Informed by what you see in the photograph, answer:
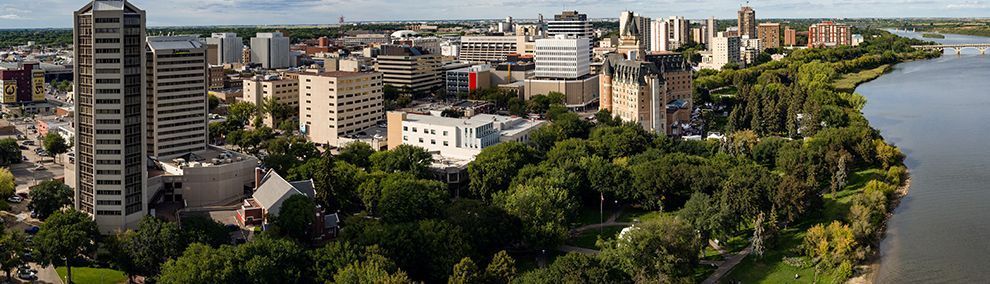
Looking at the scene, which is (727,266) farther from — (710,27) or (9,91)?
(710,27)

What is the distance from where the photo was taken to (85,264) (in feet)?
46.1

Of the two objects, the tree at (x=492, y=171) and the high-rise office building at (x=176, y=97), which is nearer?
the tree at (x=492, y=171)

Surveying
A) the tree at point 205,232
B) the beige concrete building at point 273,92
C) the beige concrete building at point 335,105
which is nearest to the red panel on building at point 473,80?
the beige concrete building at point 273,92

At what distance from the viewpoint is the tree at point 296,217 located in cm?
1439

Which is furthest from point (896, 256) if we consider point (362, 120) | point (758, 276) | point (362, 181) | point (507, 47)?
point (507, 47)

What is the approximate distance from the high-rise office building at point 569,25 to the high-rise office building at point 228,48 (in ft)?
63.3

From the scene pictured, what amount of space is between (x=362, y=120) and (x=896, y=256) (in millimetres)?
16623

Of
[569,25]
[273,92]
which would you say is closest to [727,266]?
[273,92]

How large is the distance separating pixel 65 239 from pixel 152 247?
1.49m

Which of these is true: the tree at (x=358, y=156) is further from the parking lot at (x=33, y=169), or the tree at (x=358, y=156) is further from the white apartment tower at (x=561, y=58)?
the white apartment tower at (x=561, y=58)

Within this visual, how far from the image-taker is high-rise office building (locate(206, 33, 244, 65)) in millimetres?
53403

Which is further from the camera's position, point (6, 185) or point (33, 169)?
point (33, 169)

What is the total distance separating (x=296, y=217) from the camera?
14430 mm

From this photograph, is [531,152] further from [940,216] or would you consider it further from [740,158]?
[940,216]
